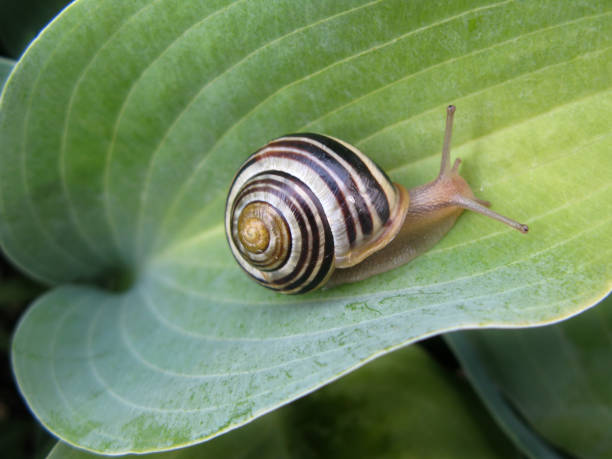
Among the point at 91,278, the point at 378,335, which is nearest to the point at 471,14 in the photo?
the point at 378,335

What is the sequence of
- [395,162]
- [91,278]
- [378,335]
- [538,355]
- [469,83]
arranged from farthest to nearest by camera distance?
[91,278] < [538,355] < [395,162] < [469,83] < [378,335]

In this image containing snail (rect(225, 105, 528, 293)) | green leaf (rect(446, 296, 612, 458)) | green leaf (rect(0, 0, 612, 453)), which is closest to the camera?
green leaf (rect(0, 0, 612, 453))

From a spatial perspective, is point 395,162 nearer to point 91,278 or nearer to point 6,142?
point 6,142

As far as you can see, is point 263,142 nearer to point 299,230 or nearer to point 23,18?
point 299,230

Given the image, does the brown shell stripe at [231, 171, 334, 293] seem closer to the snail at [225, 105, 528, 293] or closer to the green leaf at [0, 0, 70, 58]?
the snail at [225, 105, 528, 293]

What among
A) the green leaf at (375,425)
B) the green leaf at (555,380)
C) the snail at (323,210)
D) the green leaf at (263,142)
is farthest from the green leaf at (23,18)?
the green leaf at (555,380)

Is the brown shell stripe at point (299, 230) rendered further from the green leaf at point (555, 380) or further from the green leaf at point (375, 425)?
the green leaf at point (555, 380)

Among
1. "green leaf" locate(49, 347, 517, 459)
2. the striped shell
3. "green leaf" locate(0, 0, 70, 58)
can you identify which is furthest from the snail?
"green leaf" locate(0, 0, 70, 58)
